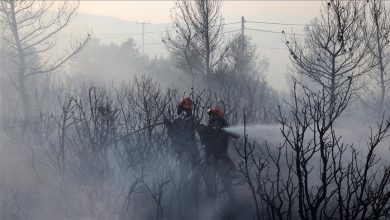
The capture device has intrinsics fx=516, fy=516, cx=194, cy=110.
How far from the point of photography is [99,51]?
42.8 m

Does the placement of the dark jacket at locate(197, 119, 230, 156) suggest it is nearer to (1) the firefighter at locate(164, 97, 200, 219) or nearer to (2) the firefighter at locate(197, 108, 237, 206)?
(2) the firefighter at locate(197, 108, 237, 206)

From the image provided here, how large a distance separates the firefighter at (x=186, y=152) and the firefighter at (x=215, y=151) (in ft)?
0.98

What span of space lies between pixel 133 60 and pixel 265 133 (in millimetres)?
32734

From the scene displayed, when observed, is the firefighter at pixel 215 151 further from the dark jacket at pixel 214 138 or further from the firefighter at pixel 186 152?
the firefighter at pixel 186 152

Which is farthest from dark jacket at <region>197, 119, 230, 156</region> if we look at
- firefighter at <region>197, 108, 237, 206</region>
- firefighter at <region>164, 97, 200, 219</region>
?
firefighter at <region>164, 97, 200, 219</region>

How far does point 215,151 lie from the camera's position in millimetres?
8477

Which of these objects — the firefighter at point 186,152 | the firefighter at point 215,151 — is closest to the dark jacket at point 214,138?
the firefighter at point 215,151

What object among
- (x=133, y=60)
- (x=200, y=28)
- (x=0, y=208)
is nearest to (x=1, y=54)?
(x=200, y=28)

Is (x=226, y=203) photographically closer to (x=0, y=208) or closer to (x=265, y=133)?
(x=265, y=133)

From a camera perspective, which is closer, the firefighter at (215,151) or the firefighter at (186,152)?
the firefighter at (186,152)

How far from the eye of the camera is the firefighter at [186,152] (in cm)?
723

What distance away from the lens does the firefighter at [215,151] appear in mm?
8281

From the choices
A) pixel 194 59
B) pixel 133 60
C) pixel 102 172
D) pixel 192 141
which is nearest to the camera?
pixel 102 172

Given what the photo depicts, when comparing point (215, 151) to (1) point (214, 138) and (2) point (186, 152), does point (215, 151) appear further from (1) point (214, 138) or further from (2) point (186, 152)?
(2) point (186, 152)
